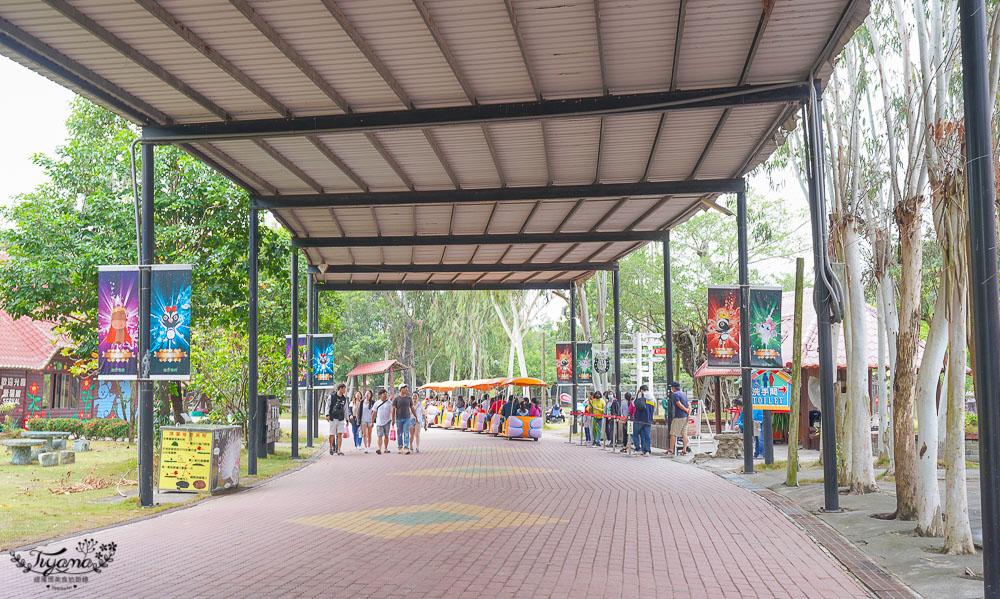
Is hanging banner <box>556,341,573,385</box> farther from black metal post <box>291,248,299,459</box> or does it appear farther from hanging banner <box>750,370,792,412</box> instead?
black metal post <box>291,248,299,459</box>

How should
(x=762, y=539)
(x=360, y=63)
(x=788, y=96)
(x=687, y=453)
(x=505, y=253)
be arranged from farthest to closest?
(x=505, y=253), (x=687, y=453), (x=788, y=96), (x=360, y=63), (x=762, y=539)

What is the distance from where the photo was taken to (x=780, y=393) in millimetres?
22703

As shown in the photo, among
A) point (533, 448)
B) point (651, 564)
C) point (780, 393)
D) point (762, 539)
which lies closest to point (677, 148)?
point (762, 539)

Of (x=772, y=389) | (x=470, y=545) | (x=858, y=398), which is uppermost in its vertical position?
(x=858, y=398)

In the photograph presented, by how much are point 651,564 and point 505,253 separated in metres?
17.4

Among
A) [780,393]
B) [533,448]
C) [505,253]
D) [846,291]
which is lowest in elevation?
[533,448]

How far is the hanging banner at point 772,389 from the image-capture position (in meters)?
21.9

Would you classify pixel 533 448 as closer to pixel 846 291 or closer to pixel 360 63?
pixel 846 291

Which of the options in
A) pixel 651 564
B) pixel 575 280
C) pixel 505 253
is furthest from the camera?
pixel 575 280

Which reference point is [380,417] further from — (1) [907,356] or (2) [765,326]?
(1) [907,356]

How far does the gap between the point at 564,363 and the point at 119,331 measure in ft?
67.0

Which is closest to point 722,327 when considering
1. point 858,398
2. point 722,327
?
point 722,327

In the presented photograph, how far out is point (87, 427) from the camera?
27.6m

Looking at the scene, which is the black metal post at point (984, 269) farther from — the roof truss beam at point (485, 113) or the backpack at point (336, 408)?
the backpack at point (336, 408)
